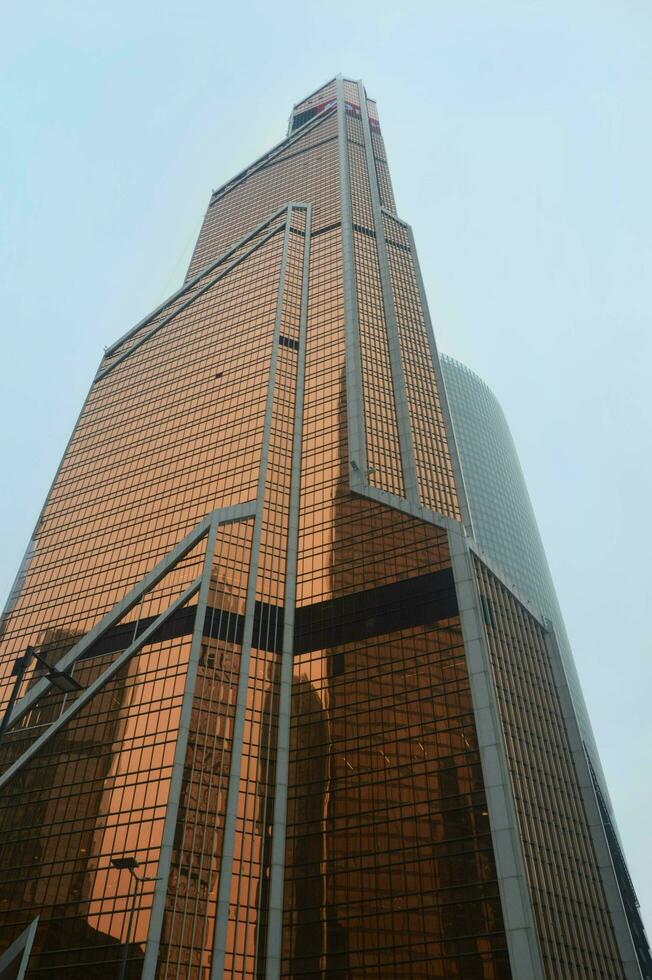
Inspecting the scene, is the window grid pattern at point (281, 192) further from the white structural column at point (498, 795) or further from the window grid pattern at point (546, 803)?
the white structural column at point (498, 795)

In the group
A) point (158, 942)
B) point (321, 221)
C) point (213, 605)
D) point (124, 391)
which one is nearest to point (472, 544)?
point (213, 605)

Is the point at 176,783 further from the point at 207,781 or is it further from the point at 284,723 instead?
the point at 284,723

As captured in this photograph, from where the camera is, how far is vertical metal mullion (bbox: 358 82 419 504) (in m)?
91.6

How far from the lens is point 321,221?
459ft

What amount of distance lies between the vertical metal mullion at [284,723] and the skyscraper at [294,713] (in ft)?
0.76

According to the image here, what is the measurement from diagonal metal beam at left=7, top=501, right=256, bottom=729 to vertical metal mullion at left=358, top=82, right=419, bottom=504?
17919 mm

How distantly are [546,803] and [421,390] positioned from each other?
54950mm

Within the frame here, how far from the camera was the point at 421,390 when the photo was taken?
344 ft

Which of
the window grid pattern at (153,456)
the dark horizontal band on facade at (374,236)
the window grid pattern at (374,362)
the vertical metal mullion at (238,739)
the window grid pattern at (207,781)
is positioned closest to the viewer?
the window grid pattern at (207,781)

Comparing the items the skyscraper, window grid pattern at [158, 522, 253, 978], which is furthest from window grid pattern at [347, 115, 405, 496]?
window grid pattern at [158, 522, 253, 978]

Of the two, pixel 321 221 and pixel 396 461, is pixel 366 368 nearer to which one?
pixel 396 461

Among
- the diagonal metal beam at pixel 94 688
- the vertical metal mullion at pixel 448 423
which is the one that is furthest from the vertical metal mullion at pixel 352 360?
the diagonal metal beam at pixel 94 688

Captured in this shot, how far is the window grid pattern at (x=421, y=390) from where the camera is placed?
300 ft

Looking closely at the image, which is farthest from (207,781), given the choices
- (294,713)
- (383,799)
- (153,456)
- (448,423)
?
(448,423)
